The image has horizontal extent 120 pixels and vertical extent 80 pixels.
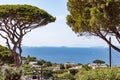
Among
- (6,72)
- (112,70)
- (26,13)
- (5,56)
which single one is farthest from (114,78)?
(5,56)

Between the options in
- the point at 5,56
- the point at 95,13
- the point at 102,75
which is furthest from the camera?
the point at 5,56

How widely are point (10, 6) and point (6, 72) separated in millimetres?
6460

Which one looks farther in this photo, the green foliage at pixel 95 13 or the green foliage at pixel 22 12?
the green foliage at pixel 22 12

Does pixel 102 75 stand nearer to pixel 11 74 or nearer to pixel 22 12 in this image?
pixel 11 74

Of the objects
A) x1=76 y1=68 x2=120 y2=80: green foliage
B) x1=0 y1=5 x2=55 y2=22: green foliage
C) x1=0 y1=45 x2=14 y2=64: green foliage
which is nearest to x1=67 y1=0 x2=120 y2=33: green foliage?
x1=76 y1=68 x2=120 y2=80: green foliage

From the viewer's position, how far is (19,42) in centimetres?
1842

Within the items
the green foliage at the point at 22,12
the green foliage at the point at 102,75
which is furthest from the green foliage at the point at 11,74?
the green foliage at the point at 22,12

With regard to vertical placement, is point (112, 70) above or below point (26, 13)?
below

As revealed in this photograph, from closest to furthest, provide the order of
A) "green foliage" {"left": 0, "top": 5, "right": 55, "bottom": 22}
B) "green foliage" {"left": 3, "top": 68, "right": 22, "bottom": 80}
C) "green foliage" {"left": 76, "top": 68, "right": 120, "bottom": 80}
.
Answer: "green foliage" {"left": 76, "top": 68, "right": 120, "bottom": 80} < "green foliage" {"left": 3, "top": 68, "right": 22, "bottom": 80} < "green foliage" {"left": 0, "top": 5, "right": 55, "bottom": 22}

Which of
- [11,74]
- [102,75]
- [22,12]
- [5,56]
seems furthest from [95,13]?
[5,56]

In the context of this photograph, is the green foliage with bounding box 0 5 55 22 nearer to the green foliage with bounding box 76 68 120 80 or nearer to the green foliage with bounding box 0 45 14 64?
the green foliage with bounding box 0 45 14 64

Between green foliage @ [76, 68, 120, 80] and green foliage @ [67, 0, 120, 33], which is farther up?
green foliage @ [67, 0, 120, 33]

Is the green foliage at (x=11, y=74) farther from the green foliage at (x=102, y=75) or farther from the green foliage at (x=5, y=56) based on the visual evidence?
the green foliage at (x=5, y=56)

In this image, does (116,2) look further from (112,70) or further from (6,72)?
(6,72)
